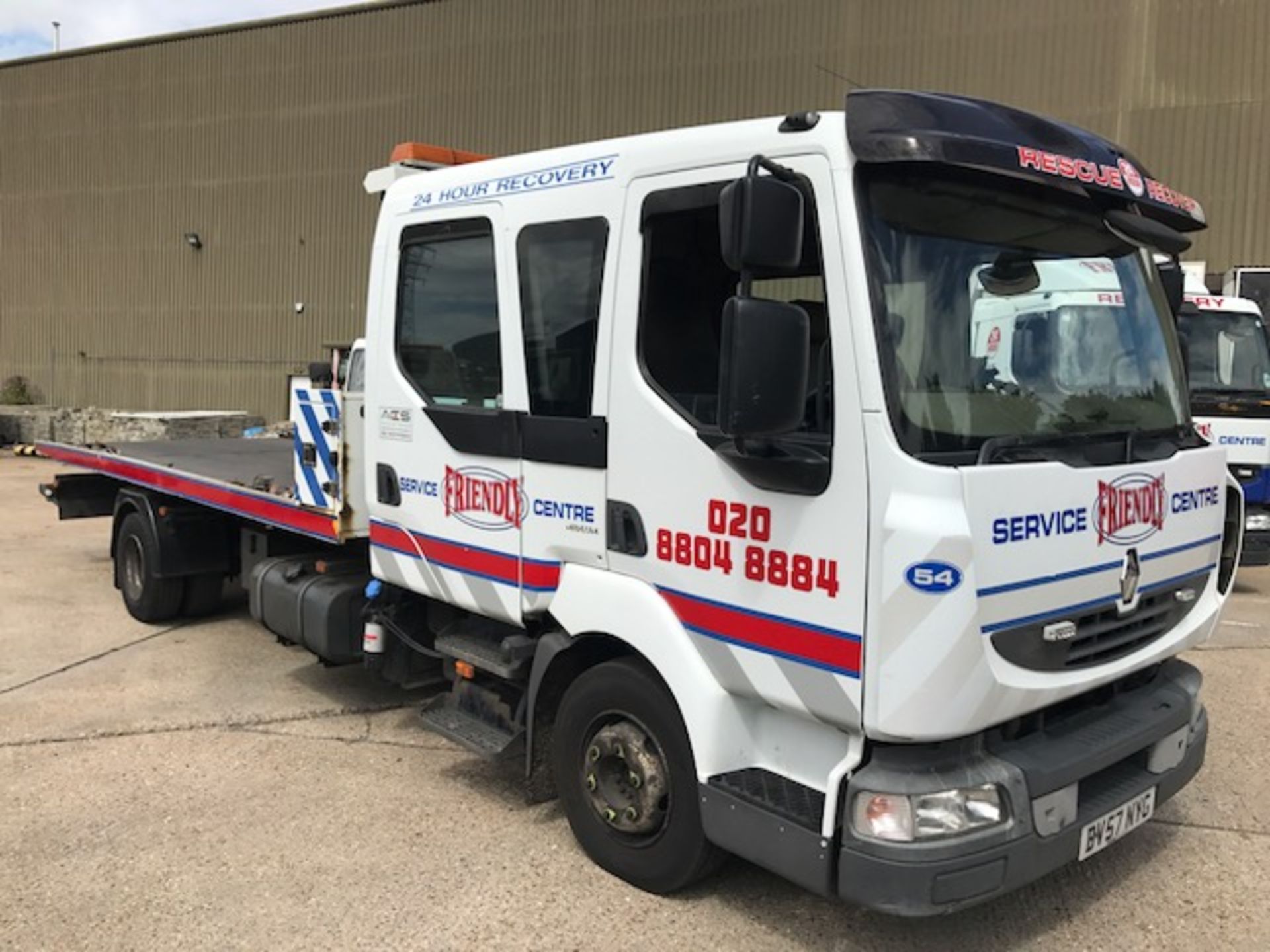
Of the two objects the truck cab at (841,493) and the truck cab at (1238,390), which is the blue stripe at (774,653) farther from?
the truck cab at (1238,390)

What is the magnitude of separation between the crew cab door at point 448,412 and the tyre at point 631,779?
20.0 inches

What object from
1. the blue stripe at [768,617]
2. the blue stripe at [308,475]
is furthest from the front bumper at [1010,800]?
the blue stripe at [308,475]

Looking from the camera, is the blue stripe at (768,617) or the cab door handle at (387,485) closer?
the blue stripe at (768,617)

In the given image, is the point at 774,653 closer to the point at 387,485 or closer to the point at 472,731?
the point at 472,731

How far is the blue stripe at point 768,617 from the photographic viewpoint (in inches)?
109

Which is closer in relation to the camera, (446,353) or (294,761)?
(446,353)

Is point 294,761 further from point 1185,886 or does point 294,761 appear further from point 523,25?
point 523,25

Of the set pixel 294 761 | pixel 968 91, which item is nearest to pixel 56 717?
pixel 294 761

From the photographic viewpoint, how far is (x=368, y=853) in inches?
152

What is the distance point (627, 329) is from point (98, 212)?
25060mm

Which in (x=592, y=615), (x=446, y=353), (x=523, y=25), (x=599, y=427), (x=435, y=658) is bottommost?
(x=435, y=658)

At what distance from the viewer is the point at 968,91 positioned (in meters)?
16.5

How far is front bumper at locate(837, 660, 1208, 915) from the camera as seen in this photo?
2684 millimetres

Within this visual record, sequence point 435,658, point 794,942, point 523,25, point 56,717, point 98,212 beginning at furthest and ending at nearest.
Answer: point 98,212 → point 523,25 → point 56,717 → point 435,658 → point 794,942
